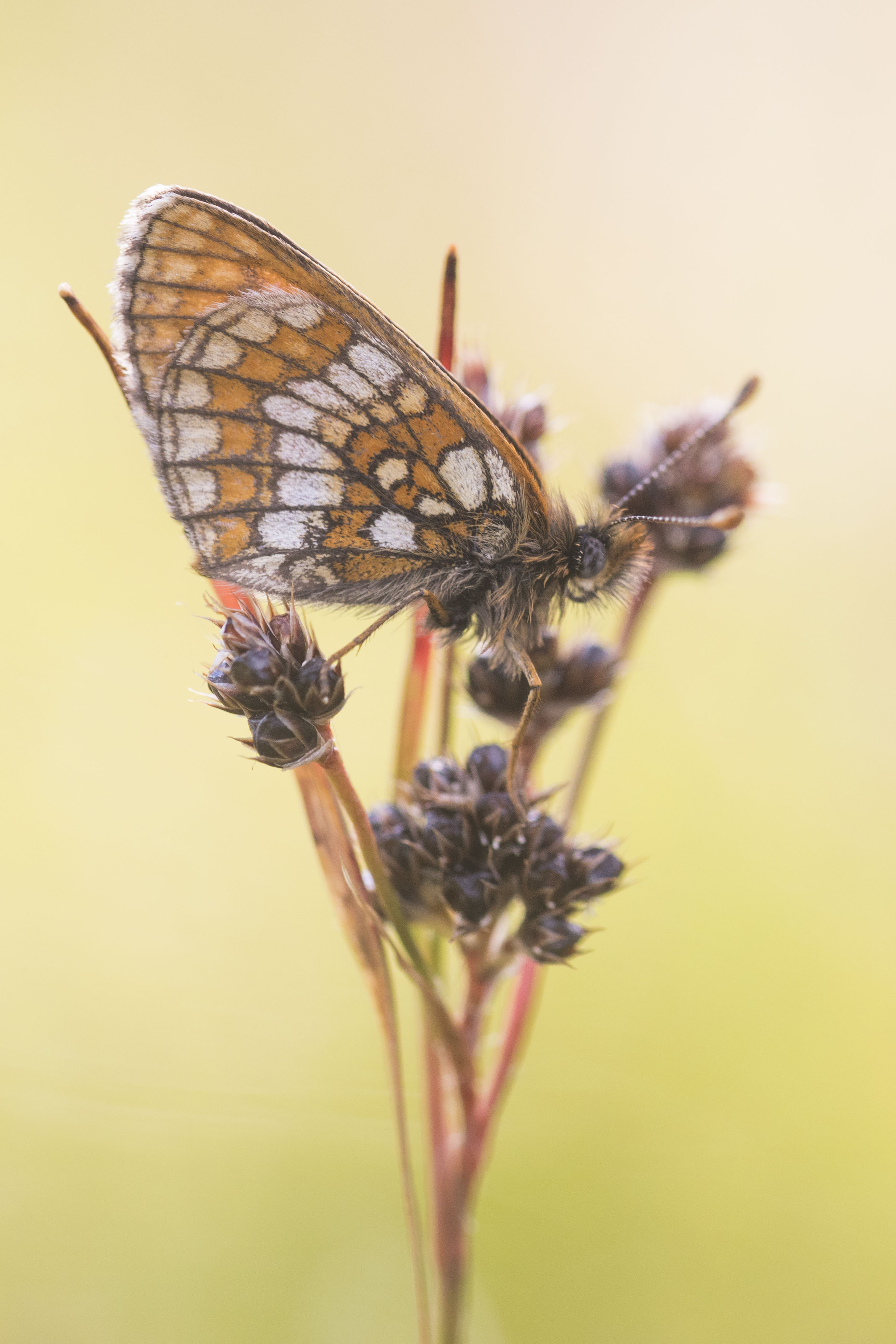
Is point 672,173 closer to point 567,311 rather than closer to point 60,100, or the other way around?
point 567,311

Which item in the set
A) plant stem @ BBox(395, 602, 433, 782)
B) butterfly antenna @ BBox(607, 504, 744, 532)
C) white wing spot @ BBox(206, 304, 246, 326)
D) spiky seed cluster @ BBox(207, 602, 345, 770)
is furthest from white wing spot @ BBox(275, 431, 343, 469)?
butterfly antenna @ BBox(607, 504, 744, 532)

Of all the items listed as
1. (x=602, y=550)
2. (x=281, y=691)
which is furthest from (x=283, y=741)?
(x=602, y=550)

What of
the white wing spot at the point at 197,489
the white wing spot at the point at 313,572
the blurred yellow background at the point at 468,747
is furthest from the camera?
the blurred yellow background at the point at 468,747

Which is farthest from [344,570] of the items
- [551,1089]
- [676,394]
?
[676,394]

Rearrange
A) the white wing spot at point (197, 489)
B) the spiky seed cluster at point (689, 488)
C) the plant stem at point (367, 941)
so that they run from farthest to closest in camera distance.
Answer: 1. the spiky seed cluster at point (689, 488)
2. the white wing spot at point (197, 489)
3. the plant stem at point (367, 941)

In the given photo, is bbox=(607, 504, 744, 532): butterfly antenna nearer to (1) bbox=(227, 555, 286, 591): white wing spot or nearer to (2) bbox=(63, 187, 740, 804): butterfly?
(2) bbox=(63, 187, 740, 804): butterfly

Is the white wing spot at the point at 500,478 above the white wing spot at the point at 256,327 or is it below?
below

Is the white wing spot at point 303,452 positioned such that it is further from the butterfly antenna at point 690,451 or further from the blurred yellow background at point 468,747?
the blurred yellow background at point 468,747

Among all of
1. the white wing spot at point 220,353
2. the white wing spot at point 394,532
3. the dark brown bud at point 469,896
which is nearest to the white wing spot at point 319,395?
the white wing spot at point 220,353
